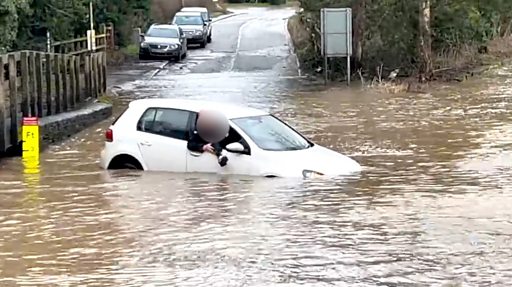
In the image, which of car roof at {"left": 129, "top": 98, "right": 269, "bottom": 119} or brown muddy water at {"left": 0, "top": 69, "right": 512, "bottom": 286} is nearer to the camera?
brown muddy water at {"left": 0, "top": 69, "right": 512, "bottom": 286}

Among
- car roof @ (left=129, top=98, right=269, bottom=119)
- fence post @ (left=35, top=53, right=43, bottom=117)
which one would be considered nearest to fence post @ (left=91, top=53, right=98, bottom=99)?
fence post @ (left=35, top=53, right=43, bottom=117)

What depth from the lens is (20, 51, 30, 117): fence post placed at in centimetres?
1920

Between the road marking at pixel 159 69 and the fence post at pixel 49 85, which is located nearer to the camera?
the fence post at pixel 49 85

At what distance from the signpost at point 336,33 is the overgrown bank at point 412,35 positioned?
4.10ft

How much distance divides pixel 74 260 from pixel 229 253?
1338 millimetres

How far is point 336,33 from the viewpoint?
32.4 metres

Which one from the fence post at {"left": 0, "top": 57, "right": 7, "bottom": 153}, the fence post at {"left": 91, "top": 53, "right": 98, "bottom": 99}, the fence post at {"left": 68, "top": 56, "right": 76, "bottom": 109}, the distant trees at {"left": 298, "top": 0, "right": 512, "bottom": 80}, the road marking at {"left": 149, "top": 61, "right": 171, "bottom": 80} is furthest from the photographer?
the road marking at {"left": 149, "top": 61, "right": 171, "bottom": 80}

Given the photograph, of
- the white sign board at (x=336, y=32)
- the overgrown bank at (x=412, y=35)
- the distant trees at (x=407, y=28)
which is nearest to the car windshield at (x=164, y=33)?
the overgrown bank at (x=412, y=35)

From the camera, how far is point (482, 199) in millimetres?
11625

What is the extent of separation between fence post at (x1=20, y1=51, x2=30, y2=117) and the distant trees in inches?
628

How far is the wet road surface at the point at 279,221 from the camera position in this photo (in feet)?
26.5

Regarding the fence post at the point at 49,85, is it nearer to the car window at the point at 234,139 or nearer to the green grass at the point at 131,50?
the car window at the point at 234,139

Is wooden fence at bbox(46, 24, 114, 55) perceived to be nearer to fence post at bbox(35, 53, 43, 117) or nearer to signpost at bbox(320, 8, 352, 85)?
signpost at bbox(320, 8, 352, 85)

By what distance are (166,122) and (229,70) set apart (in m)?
26.4
